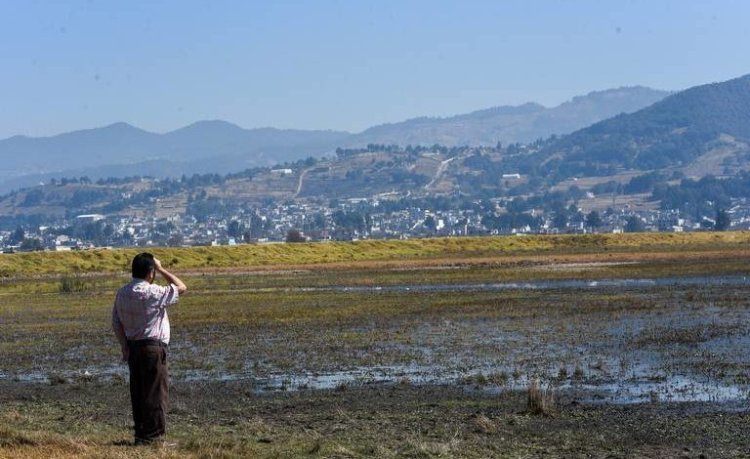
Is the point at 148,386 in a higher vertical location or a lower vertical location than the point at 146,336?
lower

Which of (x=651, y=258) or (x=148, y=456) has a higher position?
(x=148, y=456)

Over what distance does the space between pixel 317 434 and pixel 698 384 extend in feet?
25.7

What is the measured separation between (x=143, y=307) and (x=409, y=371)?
1027 centimetres

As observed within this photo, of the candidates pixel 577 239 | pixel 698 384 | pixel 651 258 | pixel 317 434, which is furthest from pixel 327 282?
pixel 577 239

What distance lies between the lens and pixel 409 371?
2423cm

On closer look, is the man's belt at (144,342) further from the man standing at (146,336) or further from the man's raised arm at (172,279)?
the man's raised arm at (172,279)

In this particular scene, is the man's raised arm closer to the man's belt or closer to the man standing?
the man standing

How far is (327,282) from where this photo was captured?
204ft

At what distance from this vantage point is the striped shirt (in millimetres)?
14734

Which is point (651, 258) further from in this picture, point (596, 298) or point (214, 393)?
point (214, 393)

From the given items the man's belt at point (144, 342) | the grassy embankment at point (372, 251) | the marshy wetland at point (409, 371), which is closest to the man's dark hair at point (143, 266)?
the man's belt at point (144, 342)

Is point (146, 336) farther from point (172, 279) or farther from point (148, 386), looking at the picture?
point (172, 279)

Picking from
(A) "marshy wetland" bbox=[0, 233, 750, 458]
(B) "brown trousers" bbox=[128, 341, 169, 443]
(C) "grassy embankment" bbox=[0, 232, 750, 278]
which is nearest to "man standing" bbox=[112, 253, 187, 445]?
(B) "brown trousers" bbox=[128, 341, 169, 443]

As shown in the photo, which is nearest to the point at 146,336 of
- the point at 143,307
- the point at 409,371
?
the point at 143,307
